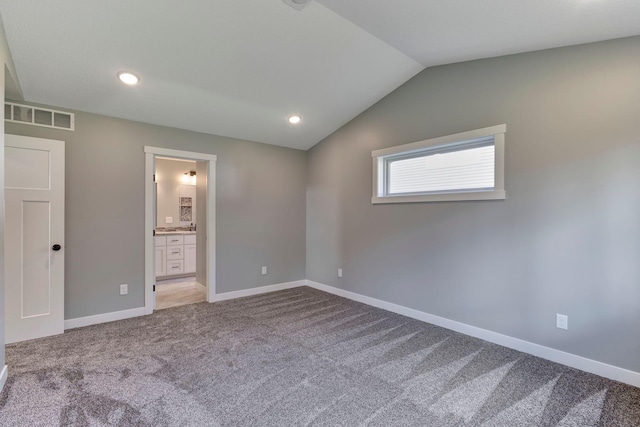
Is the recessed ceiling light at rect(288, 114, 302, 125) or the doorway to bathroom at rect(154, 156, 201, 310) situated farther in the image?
the doorway to bathroom at rect(154, 156, 201, 310)

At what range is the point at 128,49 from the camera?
2535 mm

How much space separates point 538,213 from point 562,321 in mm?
937

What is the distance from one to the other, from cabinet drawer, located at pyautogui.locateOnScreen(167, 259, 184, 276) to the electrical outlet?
5.82 meters

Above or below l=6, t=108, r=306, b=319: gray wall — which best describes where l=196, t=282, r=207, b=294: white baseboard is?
below

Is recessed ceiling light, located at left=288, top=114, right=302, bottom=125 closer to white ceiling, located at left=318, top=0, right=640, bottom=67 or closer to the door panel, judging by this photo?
white ceiling, located at left=318, top=0, right=640, bottom=67

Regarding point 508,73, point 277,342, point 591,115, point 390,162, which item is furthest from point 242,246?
point 591,115

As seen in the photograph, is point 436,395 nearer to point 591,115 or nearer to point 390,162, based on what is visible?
point 591,115

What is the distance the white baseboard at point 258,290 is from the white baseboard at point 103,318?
0.96 m

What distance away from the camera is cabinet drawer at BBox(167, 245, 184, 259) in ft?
18.6

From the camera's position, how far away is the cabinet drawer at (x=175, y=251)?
5682 millimetres

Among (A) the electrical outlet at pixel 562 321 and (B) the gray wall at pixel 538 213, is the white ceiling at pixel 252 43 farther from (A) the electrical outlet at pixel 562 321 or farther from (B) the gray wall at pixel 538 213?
(A) the electrical outlet at pixel 562 321

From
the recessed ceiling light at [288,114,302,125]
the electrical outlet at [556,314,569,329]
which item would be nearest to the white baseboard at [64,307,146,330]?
the recessed ceiling light at [288,114,302,125]

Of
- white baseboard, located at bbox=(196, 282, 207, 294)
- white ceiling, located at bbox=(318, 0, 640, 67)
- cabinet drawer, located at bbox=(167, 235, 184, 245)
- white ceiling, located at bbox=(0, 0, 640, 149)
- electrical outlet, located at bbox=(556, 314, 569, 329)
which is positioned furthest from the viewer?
cabinet drawer, located at bbox=(167, 235, 184, 245)

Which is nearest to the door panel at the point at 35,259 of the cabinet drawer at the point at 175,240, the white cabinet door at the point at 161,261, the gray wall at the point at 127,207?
the gray wall at the point at 127,207
